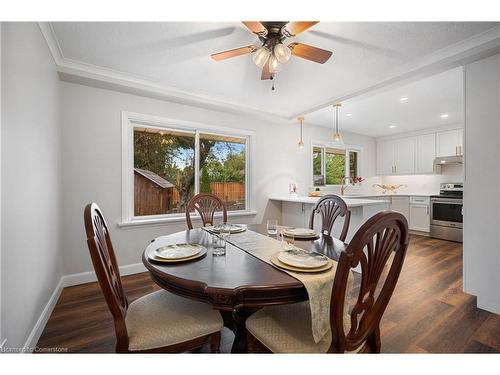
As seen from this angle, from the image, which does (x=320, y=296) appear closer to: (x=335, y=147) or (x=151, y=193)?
(x=151, y=193)

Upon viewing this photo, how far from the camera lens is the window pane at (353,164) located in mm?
5484

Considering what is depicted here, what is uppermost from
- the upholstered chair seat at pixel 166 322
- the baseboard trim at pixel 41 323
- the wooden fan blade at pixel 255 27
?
the wooden fan blade at pixel 255 27

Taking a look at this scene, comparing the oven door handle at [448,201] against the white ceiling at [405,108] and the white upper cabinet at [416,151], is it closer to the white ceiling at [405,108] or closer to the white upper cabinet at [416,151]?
the white upper cabinet at [416,151]

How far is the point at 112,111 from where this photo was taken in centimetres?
268

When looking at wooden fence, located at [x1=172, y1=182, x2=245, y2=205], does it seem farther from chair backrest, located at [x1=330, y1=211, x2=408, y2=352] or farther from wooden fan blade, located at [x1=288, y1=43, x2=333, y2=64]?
chair backrest, located at [x1=330, y1=211, x2=408, y2=352]

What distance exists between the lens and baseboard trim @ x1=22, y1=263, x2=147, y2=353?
1.53m

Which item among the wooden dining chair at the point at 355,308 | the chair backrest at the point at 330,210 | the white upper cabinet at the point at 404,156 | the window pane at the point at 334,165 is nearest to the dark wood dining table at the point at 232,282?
the wooden dining chair at the point at 355,308

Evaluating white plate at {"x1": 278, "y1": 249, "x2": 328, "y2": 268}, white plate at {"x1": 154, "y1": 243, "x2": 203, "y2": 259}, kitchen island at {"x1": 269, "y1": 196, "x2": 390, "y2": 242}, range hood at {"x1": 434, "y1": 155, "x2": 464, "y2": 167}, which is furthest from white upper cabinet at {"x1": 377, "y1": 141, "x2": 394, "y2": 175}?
white plate at {"x1": 154, "y1": 243, "x2": 203, "y2": 259}

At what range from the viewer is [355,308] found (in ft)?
2.96

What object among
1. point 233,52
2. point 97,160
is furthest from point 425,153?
point 97,160

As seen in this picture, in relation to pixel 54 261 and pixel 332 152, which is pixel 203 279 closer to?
pixel 54 261

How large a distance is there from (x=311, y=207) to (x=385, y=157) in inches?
143

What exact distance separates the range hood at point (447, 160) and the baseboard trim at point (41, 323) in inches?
256
